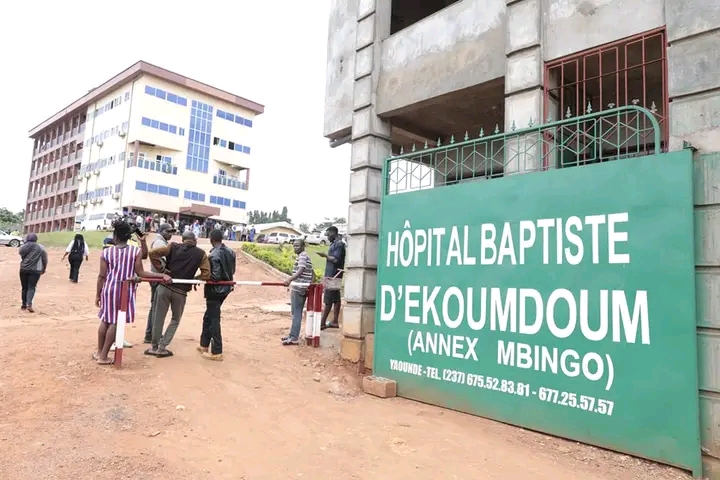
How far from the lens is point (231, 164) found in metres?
49.8

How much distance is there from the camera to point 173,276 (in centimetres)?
642

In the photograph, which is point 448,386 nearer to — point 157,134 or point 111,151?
point 157,134

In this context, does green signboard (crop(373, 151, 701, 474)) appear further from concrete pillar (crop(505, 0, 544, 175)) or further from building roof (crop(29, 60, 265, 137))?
building roof (crop(29, 60, 265, 137))

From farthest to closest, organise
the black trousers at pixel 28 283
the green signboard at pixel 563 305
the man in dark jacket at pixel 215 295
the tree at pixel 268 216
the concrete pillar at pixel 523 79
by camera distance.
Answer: the tree at pixel 268 216 < the black trousers at pixel 28 283 < the man in dark jacket at pixel 215 295 < the concrete pillar at pixel 523 79 < the green signboard at pixel 563 305

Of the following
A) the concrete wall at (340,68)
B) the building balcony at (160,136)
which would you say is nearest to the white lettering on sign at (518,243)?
the concrete wall at (340,68)

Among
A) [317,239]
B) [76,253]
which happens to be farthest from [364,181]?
[317,239]

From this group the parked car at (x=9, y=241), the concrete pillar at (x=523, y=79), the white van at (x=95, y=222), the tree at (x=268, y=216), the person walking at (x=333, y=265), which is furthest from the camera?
the tree at (x=268, y=216)

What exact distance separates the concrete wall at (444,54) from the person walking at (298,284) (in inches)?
97.7

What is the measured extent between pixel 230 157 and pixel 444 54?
45.7 meters

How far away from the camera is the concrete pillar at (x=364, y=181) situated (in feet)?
22.7

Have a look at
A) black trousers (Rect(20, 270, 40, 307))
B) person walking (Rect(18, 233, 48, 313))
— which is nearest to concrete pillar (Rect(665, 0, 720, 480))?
person walking (Rect(18, 233, 48, 313))

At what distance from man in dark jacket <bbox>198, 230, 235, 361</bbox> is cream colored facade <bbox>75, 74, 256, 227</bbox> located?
38746 millimetres

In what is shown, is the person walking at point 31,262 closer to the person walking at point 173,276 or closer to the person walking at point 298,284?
the person walking at point 173,276

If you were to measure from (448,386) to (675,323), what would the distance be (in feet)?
7.38
